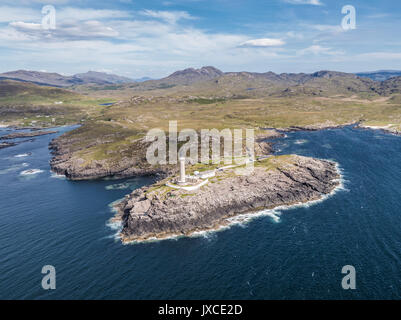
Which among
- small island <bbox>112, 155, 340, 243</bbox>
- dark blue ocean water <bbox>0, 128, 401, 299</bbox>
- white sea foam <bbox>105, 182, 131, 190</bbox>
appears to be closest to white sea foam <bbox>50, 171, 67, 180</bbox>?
dark blue ocean water <bbox>0, 128, 401, 299</bbox>


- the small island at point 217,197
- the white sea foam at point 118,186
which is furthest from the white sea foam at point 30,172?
the small island at point 217,197

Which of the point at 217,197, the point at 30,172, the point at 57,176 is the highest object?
the point at 30,172

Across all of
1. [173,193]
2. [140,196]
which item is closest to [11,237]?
[140,196]

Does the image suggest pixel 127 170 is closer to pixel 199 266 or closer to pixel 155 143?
pixel 155 143

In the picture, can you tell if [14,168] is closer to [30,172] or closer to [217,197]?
[30,172]

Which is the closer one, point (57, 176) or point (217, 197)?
point (217, 197)

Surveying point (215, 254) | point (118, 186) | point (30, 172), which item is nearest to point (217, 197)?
point (215, 254)

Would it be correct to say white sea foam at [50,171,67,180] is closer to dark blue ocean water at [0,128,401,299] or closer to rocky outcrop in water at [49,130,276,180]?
rocky outcrop in water at [49,130,276,180]
